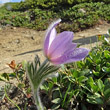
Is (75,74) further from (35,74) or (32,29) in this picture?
(32,29)

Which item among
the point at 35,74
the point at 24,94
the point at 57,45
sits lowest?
the point at 24,94

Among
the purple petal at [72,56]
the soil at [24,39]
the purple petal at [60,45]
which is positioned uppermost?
the purple petal at [60,45]

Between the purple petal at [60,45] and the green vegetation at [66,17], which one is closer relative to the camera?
the purple petal at [60,45]

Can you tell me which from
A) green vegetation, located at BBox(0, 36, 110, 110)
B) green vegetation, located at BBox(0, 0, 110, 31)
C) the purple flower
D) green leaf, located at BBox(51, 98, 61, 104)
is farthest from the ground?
the purple flower

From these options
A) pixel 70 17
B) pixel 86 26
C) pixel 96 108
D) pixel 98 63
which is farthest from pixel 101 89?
pixel 70 17

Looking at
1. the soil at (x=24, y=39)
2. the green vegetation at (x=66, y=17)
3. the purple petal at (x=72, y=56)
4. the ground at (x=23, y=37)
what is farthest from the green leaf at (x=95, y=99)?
the green vegetation at (x=66, y=17)

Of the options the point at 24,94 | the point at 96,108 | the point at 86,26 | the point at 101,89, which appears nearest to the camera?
the point at 101,89

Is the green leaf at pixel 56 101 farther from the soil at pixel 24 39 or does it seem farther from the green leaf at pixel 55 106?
the soil at pixel 24 39

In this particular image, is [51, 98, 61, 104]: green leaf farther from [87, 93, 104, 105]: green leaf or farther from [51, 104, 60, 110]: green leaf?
[87, 93, 104, 105]: green leaf
